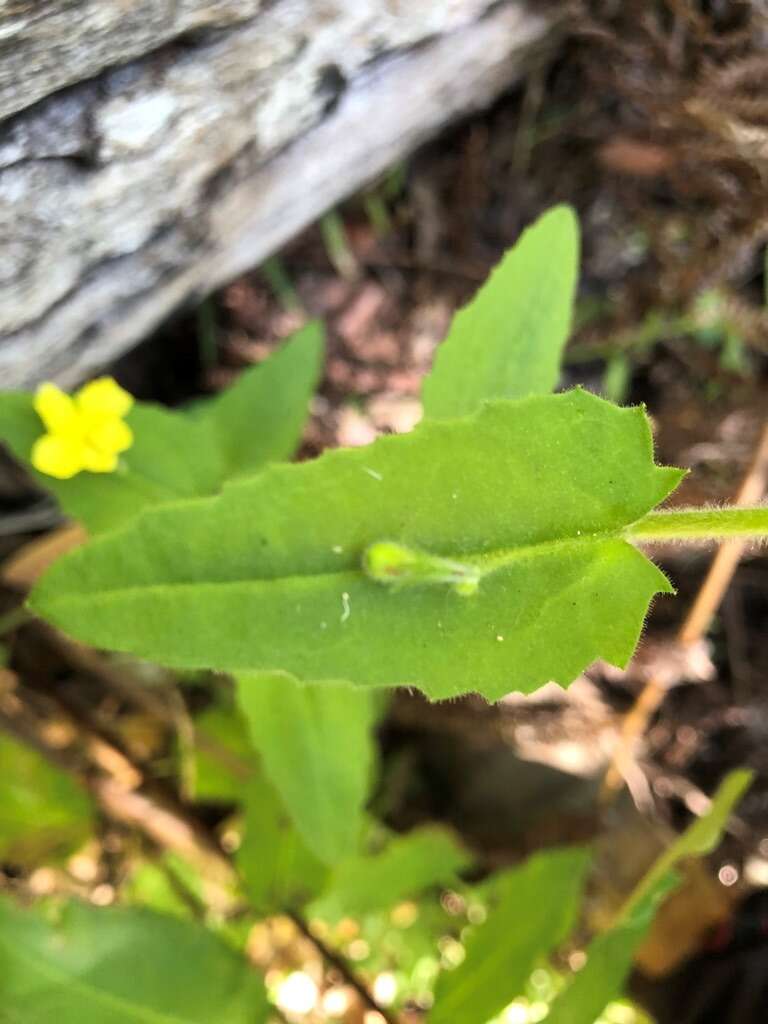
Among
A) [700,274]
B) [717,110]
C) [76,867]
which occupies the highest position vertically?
[717,110]

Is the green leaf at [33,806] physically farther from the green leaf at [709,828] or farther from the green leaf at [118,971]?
the green leaf at [709,828]

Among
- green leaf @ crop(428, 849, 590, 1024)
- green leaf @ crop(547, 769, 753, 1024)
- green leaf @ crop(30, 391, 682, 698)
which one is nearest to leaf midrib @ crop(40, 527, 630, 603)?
green leaf @ crop(30, 391, 682, 698)

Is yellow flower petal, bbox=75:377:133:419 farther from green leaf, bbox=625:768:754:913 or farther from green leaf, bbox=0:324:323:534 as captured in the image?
green leaf, bbox=625:768:754:913

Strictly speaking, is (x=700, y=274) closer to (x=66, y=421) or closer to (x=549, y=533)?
(x=549, y=533)

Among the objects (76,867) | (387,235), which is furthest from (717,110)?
(76,867)

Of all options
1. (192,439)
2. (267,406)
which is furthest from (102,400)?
(267,406)

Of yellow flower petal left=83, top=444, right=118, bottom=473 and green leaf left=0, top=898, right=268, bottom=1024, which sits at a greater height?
yellow flower petal left=83, top=444, right=118, bottom=473

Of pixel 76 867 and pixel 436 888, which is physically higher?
pixel 76 867

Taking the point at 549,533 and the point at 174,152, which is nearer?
the point at 549,533
